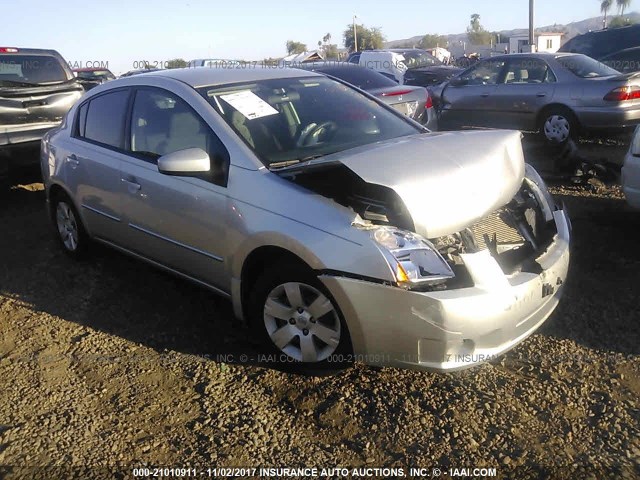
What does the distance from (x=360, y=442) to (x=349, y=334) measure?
0.51m

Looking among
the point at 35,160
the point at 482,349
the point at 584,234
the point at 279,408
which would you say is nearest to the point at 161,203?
the point at 279,408

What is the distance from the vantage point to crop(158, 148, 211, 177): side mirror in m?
3.45

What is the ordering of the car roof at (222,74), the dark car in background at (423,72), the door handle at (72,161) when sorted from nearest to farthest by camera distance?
1. the car roof at (222,74)
2. the door handle at (72,161)
3. the dark car in background at (423,72)

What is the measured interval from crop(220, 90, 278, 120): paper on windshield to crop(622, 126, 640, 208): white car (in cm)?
292

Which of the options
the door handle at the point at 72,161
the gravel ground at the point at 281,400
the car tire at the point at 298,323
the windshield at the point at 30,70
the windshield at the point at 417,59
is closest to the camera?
the gravel ground at the point at 281,400

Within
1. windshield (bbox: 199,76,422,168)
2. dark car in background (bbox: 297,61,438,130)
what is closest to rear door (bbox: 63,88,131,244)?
windshield (bbox: 199,76,422,168)

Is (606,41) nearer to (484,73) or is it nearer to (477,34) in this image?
(484,73)

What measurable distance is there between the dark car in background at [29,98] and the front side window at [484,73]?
619 cm

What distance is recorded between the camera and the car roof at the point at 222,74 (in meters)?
4.01

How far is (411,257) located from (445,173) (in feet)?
1.76

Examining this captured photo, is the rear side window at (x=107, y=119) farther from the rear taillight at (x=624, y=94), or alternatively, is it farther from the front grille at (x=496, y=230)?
the rear taillight at (x=624, y=94)

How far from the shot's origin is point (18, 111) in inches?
280

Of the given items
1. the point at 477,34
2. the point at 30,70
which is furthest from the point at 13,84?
the point at 477,34

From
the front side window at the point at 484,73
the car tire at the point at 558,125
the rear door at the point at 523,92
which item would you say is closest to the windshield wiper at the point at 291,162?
the car tire at the point at 558,125
